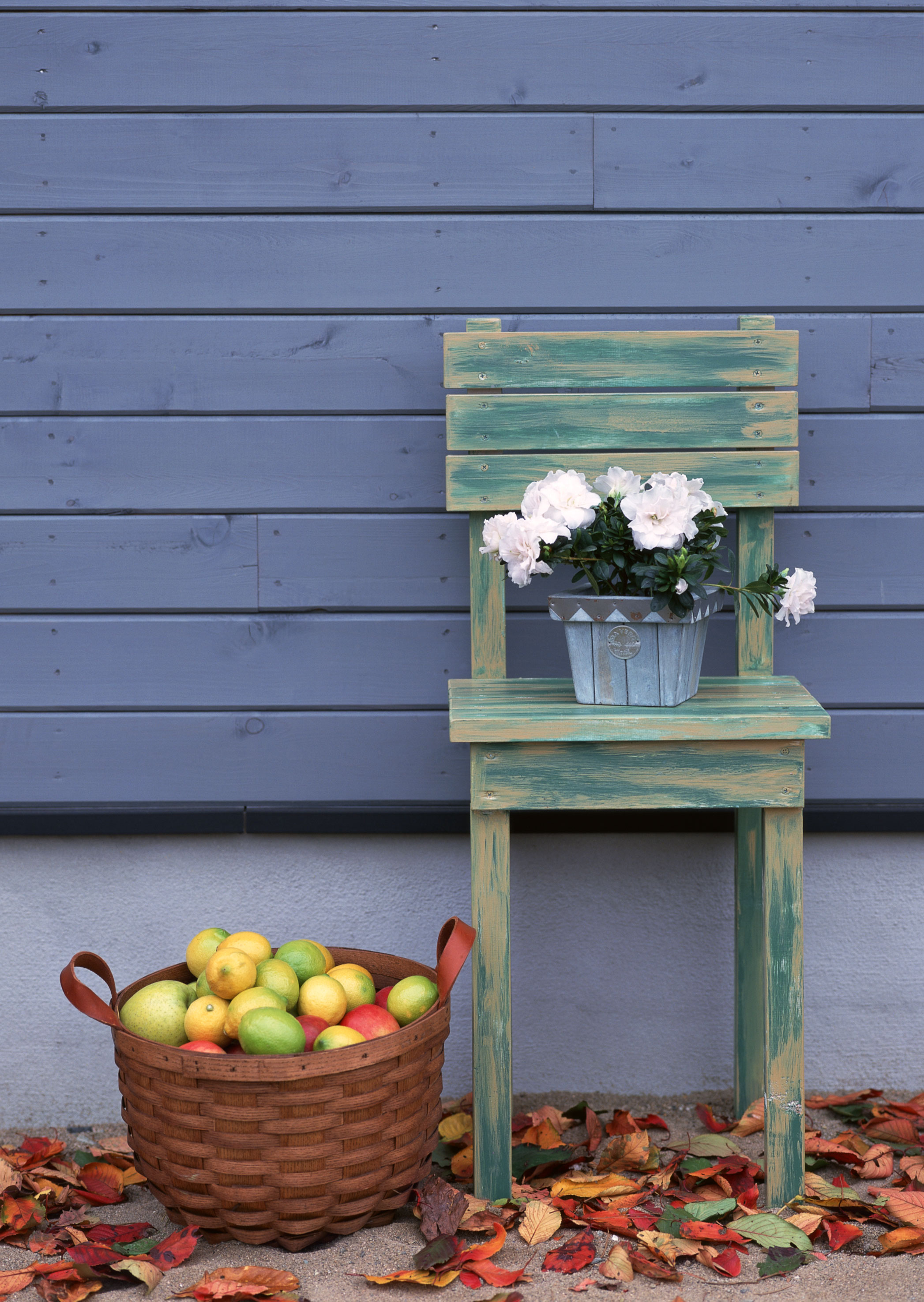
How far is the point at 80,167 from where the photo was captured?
2352mm

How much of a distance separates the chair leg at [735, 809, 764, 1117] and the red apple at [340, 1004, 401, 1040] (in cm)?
82

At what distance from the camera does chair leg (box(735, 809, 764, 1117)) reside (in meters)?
2.29

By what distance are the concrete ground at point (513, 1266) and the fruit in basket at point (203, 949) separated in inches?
17.8

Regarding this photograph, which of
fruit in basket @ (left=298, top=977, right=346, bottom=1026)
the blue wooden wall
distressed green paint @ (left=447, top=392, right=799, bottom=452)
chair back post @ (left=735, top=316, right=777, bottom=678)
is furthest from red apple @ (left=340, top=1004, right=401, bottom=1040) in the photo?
distressed green paint @ (left=447, top=392, right=799, bottom=452)

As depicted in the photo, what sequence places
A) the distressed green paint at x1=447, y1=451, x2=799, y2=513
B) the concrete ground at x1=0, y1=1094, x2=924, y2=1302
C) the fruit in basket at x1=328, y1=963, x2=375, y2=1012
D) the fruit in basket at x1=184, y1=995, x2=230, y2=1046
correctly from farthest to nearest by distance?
1. the distressed green paint at x1=447, y1=451, x2=799, y2=513
2. the fruit in basket at x1=328, y1=963, x2=375, y2=1012
3. the fruit in basket at x1=184, y1=995, x2=230, y2=1046
4. the concrete ground at x1=0, y1=1094, x2=924, y2=1302

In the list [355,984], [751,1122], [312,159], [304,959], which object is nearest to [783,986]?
[751,1122]

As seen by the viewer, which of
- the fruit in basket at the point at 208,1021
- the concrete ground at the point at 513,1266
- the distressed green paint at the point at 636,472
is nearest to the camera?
the concrete ground at the point at 513,1266

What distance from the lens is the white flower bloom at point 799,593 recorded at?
1.94m

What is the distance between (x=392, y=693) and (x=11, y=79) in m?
1.56

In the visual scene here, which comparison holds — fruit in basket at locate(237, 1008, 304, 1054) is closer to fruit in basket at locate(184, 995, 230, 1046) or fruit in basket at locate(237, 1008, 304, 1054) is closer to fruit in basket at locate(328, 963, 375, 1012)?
fruit in basket at locate(184, 995, 230, 1046)

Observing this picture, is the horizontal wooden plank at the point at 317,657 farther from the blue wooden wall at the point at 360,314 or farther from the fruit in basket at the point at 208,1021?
the fruit in basket at the point at 208,1021

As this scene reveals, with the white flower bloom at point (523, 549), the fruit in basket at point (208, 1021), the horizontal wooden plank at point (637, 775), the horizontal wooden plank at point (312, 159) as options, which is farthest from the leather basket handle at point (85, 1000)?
the horizontal wooden plank at point (312, 159)

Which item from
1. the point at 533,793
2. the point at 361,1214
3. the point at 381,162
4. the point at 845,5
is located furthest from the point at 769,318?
the point at 361,1214

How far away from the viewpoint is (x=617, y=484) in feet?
6.40
